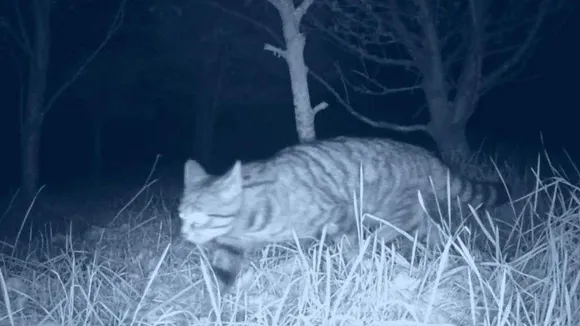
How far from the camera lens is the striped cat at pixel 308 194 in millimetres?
4188

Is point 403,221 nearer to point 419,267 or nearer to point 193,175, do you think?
point 419,267

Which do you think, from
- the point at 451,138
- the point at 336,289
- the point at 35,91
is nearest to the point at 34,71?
the point at 35,91

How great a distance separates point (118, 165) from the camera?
20688 mm

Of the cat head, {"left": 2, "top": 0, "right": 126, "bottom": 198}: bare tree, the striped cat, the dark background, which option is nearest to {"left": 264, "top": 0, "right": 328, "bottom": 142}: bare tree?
the striped cat

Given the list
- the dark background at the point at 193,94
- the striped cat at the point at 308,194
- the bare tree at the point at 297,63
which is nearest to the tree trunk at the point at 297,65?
the bare tree at the point at 297,63

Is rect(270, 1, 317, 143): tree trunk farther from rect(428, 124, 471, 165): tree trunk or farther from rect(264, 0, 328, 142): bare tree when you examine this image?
rect(428, 124, 471, 165): tree trunk

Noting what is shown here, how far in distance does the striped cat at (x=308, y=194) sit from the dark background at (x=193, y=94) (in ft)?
11.1

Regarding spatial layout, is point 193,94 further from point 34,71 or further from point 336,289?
point 336,289

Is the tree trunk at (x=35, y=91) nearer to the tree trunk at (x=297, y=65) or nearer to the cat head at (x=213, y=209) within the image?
the tree trunk at (x=297, y=65)

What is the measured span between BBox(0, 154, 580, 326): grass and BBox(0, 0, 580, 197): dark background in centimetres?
403

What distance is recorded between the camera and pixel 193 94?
67.5ft

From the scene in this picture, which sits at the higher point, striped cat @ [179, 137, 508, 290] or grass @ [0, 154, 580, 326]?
striped cat @ [179, 137, 508, 290]

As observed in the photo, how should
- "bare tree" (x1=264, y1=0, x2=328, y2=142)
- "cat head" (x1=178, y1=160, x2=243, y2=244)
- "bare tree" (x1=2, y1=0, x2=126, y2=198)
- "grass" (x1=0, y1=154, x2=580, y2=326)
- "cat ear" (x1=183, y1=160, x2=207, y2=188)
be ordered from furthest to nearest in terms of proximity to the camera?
"bare tree" (x1=2, y1=0, x2=126, y2=198), "bare tree" (x1=264, y1=0, x2=328, y2=142), "cat ear" (x1=183, y1=160, x2=207, y2=188), "cat head" (x1=178, y1=160, x2=243, y2=244), "grass" (x1=0, y1=154, x2=580, y2=326)

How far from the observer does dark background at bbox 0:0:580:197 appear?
43.4 ft
